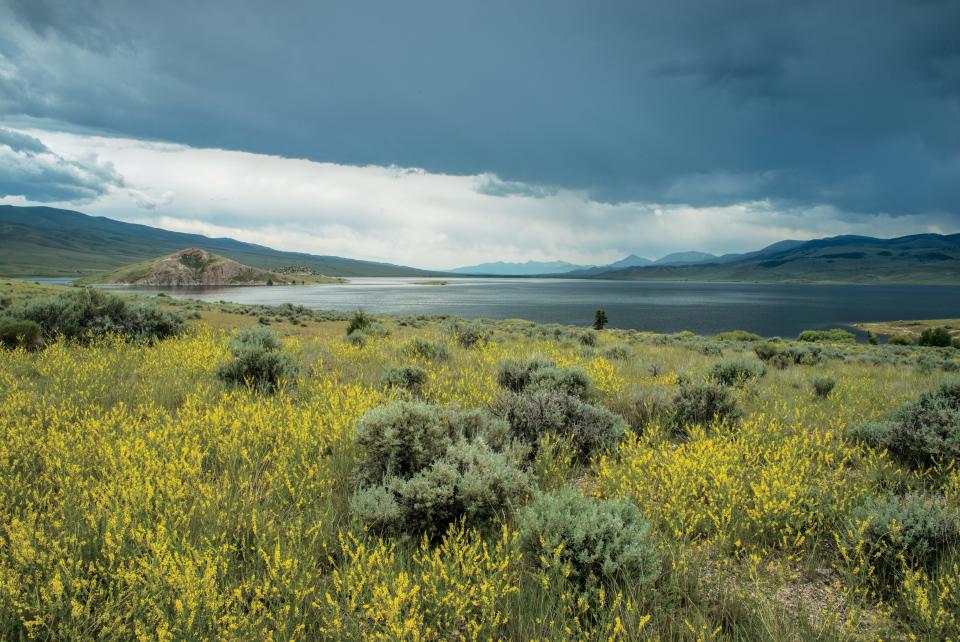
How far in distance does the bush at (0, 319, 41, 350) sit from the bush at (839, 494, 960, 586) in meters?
14.2

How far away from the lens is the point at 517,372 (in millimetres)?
8008

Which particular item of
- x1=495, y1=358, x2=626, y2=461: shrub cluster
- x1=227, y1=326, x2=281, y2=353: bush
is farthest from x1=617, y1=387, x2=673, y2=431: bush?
x1=227, y1=326, x2=281, y2=353: bush

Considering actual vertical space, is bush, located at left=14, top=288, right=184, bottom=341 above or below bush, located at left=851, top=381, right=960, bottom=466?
above

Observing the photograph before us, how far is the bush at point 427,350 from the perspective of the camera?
10562mm

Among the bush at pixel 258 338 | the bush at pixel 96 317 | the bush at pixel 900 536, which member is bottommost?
the bush at pixel 900 536

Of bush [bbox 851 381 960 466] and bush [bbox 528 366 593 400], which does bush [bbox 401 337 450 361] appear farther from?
bush [bbox 851 381 960 466]

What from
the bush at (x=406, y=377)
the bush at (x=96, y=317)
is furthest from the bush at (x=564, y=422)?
the bush at (x=96, y=317)

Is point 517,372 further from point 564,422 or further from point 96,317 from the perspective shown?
point 96,317

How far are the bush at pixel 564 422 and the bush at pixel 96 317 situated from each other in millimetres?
10614

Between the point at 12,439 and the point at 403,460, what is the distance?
13.8ft

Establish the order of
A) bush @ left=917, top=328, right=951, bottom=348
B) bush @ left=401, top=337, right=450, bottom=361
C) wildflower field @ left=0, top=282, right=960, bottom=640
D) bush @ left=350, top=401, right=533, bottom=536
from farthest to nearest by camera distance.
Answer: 1. bush @ left=917, top=328, right=951, bottom=348
2. bush @ left=401, top=337, right=450, bottom=361
3. bush @ left=350, top=401, right=533, bottom=536
4. wildflower field @ left=0, top=282, right=960, bottom=640

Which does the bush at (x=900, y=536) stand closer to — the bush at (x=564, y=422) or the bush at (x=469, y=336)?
the bush at (x=564, y=422)

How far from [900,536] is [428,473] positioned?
3804 millimetres

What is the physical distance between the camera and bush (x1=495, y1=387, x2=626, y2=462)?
5551mm
